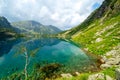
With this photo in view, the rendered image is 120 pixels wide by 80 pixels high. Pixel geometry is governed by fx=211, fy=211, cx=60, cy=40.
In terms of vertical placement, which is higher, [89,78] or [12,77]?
[89,78]

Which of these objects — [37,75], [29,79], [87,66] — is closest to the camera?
[29,79]

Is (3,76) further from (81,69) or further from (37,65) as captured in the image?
(81,69)

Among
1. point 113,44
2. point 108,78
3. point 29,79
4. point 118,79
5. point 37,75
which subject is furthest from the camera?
point 113,44

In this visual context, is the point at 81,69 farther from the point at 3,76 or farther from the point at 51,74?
the point at 3,76

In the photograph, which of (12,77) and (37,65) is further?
(37,65)

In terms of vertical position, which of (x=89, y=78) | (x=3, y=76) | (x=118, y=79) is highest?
(x=118, y=79)

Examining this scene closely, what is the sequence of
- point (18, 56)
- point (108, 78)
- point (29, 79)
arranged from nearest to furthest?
point (108, 78)
point (29, 79)
point (18, 56)

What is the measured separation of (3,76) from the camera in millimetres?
61125

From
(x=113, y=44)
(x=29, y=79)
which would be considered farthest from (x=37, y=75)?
(x=113, y=44)

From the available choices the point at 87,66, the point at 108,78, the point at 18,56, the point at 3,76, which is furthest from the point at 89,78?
the point at 18,56

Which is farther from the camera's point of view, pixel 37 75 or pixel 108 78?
pixel 37 75

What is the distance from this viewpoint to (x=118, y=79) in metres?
24.3

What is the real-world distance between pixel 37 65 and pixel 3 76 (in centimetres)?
1535

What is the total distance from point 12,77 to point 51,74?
10.9 m
